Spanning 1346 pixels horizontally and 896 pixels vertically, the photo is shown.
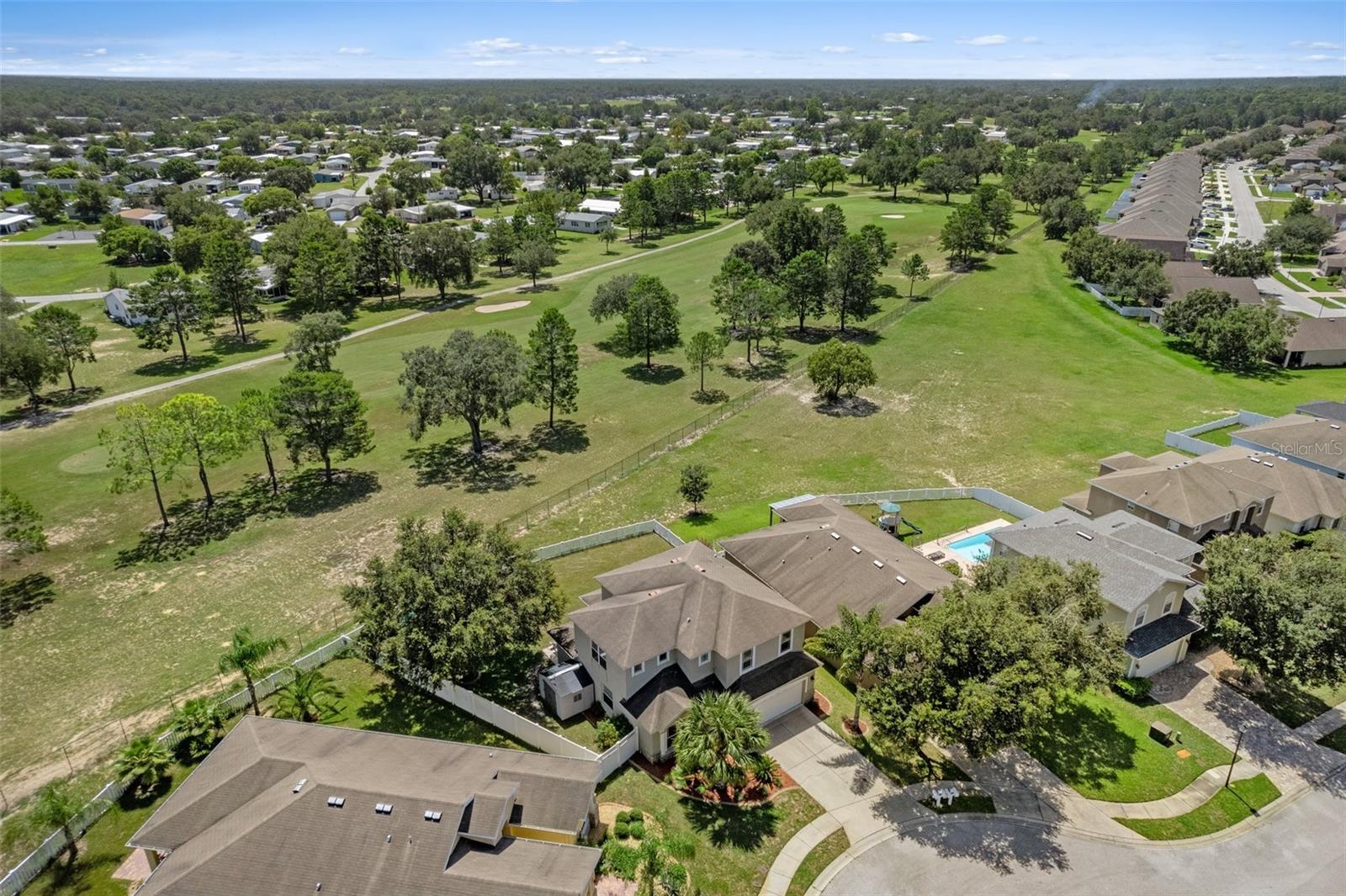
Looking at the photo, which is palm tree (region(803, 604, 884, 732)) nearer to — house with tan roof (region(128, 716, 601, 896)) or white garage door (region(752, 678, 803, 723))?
white garage door (region(752, 678, 803, 723))

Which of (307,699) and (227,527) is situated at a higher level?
(307,699)

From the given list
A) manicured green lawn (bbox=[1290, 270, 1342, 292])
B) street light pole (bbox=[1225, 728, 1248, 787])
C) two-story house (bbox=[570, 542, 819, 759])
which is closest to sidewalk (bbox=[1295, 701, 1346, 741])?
street light pole (bbox=[1225, 728, 1248, 787])

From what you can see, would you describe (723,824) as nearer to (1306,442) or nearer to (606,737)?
(606,737)

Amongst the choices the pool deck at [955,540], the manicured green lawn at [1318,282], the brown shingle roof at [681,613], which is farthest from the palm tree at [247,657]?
the manicured green lawn at [1318,282]

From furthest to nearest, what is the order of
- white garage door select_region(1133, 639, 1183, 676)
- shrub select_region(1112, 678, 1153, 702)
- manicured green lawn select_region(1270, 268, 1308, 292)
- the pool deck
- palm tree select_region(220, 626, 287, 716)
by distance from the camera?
manicured green lawn select_region(1270, 268, 1308, 292) → the pool deck → white garage door select_region(1133, 639, 1183, 676) → shrub select_region(1112, 678, 1153, 702) → palm tree select_region(220, 626, 287, 716)

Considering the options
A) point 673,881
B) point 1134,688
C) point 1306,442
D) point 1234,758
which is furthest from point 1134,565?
point 1306,442

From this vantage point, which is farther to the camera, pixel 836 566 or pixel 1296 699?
pixel 836 566
